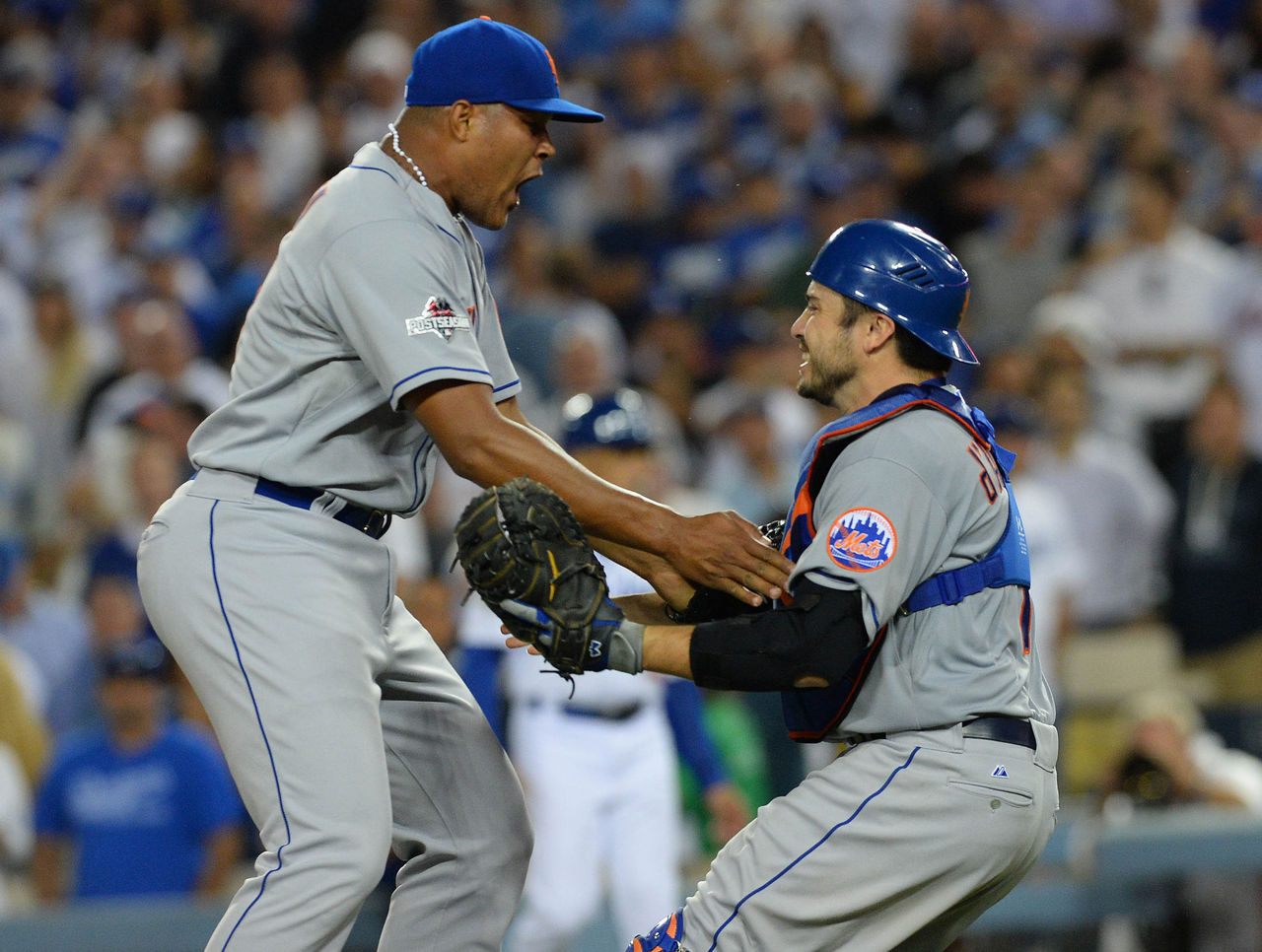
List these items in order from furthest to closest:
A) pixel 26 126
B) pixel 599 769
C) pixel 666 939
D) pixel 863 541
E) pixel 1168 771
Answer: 1. pixel 26 126
2. pixel 1168 771
3. pixel 599 769
4. pixel 666 939
5. pixel 863 541

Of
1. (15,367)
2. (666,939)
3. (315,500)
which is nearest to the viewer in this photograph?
(666,939)

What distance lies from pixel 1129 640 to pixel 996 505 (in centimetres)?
501

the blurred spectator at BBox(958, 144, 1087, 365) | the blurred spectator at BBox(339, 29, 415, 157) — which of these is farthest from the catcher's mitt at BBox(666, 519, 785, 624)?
the blurred spectator at BBox(339, 29, 415, 157)

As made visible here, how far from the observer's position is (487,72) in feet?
11.4

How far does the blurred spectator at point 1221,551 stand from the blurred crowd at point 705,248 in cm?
2

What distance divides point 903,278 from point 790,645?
84cm

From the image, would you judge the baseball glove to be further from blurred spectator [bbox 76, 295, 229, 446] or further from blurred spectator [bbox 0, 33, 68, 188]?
blurred spectator [bbox 0, 33, 68, 188]

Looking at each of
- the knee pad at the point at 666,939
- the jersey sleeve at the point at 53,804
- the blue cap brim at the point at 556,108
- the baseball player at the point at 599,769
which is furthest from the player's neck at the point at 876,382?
the jersey sleeve at the point at 53,804

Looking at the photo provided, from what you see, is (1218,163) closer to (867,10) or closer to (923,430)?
(867,10)

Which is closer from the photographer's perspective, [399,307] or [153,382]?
[399,307]

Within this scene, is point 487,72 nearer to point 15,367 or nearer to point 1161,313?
point 1161,313

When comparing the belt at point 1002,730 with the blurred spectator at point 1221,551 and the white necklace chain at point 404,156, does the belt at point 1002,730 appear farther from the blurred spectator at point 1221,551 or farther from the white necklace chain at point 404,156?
the blurred spectator at point 1221,551

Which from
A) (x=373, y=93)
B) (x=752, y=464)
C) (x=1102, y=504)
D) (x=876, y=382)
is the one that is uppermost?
(x=373, y=93)

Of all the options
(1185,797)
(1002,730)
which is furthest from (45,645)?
(1002,730)
